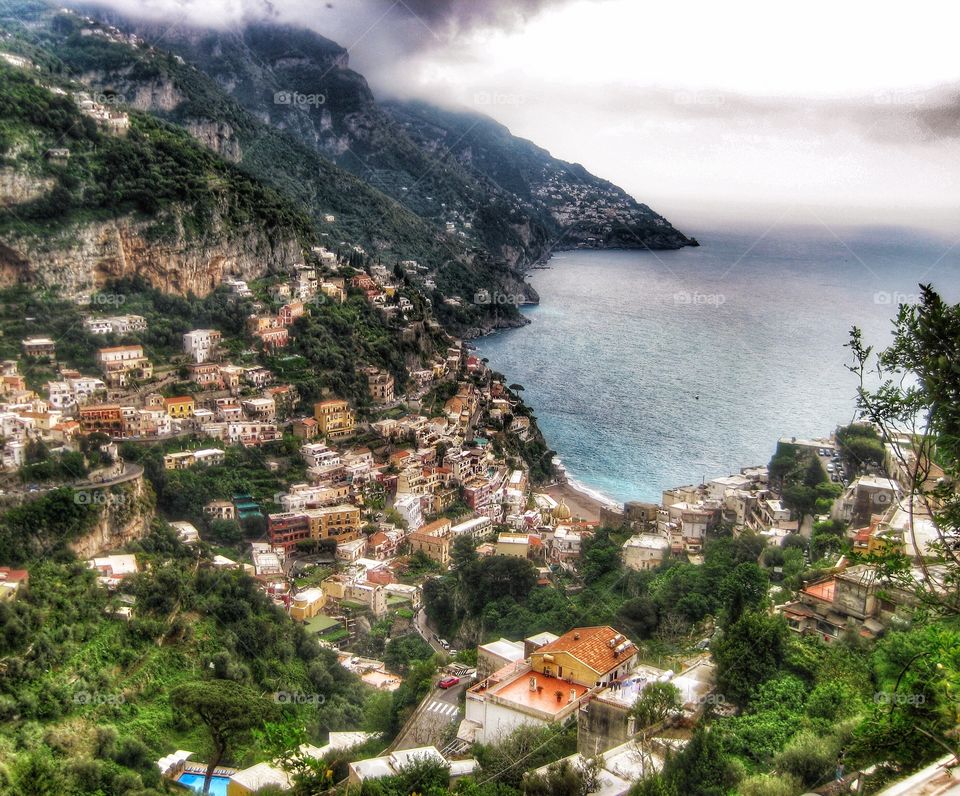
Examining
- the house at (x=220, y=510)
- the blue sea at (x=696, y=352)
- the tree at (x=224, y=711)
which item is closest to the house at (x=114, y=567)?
the house at (x=220, y=510)

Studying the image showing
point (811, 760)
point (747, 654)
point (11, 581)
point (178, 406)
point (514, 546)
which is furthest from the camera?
point (178, 406)

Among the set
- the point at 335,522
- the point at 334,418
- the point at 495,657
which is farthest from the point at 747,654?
the point at 334,418

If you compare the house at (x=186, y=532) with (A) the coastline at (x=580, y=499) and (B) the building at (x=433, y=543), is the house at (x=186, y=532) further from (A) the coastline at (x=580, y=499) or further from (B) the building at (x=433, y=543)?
(A) the coastline at (x=580, y=499)

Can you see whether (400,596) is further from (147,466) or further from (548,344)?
(548,344)

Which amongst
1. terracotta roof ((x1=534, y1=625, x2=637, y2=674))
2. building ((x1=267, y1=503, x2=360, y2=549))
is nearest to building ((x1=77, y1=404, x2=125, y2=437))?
building ((x1=267, y1=503, x2=360, y2=549))

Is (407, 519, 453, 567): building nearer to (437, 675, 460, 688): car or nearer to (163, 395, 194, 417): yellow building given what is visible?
(163, 395, 194, 417): yellow building

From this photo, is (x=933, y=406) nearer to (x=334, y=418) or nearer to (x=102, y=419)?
(x=102, y=419)
